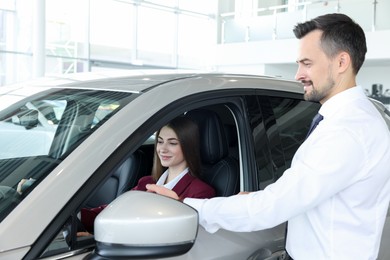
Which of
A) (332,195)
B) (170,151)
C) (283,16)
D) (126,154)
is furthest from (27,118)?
(283,16)

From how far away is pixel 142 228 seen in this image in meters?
1.26

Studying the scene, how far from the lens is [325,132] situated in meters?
1.39

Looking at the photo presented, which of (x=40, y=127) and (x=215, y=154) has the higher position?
(x=40, y=127)

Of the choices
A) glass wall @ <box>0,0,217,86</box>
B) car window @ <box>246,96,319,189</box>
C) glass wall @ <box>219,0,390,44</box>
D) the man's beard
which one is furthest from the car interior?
glass wall @ <box>219,0,390,44</box>

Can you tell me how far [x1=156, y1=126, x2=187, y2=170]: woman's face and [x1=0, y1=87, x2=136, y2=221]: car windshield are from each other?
475mm

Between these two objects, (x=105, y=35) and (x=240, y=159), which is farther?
(x=105, y=35)

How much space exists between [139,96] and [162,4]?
14.6 meters

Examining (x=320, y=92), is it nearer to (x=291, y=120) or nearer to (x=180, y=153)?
(x=291, y=120)

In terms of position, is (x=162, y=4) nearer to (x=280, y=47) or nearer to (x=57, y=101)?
(x=280, y=47)

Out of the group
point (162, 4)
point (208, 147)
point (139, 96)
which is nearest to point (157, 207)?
point (139, 96)

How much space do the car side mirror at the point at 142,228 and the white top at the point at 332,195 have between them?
0.18 m

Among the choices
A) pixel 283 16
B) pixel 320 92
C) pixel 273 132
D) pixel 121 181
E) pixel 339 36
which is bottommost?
pixel 121 181

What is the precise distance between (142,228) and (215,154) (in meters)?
0.87

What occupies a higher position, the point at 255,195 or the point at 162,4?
the point at 162,4
